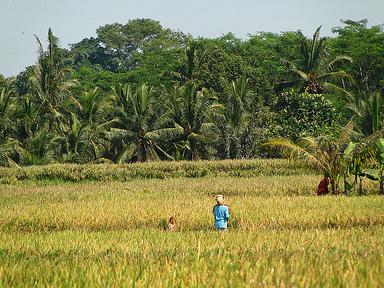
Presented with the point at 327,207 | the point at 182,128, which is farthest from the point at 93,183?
the point at 327,207

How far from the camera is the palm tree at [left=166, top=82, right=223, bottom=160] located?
26609 millimetres

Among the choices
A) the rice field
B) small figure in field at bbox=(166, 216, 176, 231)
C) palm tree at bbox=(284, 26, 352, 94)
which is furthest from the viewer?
palm tree at bbox=(284, 26, 352, 94)

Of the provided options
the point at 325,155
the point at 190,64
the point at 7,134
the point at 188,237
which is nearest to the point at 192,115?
the point at 190,64

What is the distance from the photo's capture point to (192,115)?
87.8 feet

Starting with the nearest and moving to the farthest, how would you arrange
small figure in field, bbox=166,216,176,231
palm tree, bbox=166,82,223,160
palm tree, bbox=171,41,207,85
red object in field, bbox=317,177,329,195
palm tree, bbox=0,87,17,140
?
1. small figure in field, bbox=166,216,176,231
2. red object in field, bbox=317,177,329,195
3. palm tree, bbox=0,87,17,140
4. palm tree, bbox=166,82,223,160
5. palm tree, bbox=171,41,207,85

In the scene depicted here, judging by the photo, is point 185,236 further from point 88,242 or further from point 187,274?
point 187,274

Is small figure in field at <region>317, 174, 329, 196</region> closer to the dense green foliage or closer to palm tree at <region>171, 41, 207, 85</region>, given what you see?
the dense green foliage

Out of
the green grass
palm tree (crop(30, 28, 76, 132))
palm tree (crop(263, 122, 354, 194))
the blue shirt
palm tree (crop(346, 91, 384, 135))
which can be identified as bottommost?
the green grass

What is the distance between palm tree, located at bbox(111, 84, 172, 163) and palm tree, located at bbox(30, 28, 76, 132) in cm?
332

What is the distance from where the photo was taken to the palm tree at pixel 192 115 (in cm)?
2661

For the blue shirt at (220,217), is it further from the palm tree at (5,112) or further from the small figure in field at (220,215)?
the palm tree at (5,112)

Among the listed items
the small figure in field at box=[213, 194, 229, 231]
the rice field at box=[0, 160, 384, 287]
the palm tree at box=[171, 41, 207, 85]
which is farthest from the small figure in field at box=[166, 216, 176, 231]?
the palm tree at box=[171, 41, 207, 85]

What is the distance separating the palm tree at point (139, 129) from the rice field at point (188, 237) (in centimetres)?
383

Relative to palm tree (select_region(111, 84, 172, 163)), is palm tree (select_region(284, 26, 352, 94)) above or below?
above
